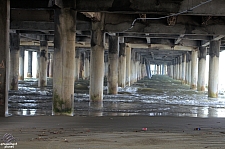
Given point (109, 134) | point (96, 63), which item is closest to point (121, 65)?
point (96, 63)

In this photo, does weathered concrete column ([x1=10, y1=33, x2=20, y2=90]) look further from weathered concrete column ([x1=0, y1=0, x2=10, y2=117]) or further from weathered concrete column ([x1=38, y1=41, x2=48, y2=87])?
weathered concrete column ([x1=0, y1=0, x2=10, y2=117])

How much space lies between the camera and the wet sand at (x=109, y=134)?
19.0ft

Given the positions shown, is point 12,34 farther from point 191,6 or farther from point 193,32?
point 191,6

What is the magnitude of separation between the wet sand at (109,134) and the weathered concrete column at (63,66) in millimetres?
2087

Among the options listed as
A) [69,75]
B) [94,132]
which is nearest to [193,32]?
[69,75]

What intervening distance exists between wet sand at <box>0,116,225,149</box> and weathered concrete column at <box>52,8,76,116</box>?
6.85 ft

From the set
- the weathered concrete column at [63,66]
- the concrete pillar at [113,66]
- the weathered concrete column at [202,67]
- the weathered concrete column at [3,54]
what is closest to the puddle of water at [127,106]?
the weathered concrete column at [63,66]

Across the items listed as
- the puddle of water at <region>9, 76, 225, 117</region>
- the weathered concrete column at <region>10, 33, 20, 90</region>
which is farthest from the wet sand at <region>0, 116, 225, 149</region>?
the weathered concrete column at <region>10, 33, 20, 90</region>

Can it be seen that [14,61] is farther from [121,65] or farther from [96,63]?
[121,65]

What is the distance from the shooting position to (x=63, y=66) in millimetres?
11430

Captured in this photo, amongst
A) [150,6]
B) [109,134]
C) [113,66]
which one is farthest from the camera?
[113,66]

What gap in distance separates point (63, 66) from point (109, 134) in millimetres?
5005

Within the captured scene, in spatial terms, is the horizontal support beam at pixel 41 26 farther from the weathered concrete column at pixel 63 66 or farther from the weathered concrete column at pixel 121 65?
the weathered concrete column at pixel 121 65

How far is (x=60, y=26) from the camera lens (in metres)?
11.5
